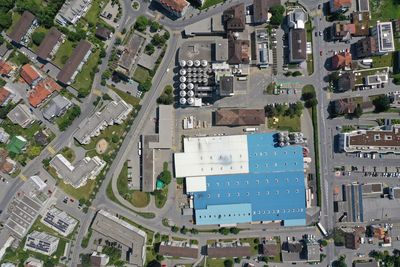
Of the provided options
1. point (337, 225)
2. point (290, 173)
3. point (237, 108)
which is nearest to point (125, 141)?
point (237, 108)

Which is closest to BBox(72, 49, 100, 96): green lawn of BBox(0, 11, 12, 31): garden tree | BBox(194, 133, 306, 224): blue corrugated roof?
BBox(0, 11, 12, 31): garden tree

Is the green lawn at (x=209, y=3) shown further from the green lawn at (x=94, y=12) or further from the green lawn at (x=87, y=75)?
the green lawn at (x=87, y=75)

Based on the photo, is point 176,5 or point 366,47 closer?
point 176,5

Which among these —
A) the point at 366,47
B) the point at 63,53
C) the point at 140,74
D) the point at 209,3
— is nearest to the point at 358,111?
the point at 366,47

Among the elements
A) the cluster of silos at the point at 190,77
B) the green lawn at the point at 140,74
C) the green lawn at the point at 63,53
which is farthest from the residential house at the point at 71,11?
the cluster of silos at the point at 190,77

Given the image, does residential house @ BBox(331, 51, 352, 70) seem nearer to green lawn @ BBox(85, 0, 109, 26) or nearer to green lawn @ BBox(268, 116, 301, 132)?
green lawn @ BBox(268, 116, 301, 132)

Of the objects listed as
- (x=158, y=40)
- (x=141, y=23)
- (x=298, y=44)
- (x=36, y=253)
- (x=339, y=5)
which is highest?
(x=339, y=5)

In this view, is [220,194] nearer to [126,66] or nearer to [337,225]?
[337,225]

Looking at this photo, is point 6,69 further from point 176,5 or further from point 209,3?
point 209,3

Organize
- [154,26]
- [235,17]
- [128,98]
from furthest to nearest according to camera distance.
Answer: [128,98] → [154,26] → [235,17]
